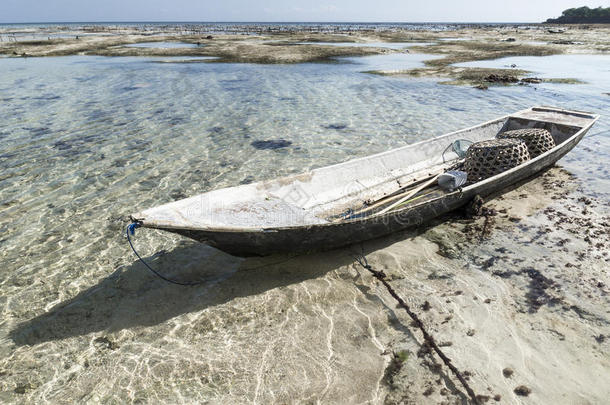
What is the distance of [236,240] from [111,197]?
5.55 meters

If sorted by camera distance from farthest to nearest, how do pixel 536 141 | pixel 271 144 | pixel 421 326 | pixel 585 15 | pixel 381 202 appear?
pixel 585 15 → pixel 271 144 → pixel 536 141 → pixel 381 202 → pixel 421 326

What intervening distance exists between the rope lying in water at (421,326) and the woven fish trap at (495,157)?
4407 mm

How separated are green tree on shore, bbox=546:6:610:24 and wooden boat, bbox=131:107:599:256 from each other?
12999cm

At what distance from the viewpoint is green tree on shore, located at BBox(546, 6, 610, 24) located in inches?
3962

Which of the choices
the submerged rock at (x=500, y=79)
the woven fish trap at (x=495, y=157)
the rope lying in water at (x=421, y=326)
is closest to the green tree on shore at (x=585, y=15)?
the submerged rock at (x=500, y=79)

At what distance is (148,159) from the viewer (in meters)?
11.5

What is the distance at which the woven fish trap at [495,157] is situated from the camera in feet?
28.4

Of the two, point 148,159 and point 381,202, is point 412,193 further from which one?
point 148,159

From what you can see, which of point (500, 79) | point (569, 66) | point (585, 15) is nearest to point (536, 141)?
point (500, 79)

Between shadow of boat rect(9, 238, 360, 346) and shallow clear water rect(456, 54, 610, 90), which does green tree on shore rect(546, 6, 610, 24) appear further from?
shadow of boat rect(9, 238, 360, 346)

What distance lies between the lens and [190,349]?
4.96 metres

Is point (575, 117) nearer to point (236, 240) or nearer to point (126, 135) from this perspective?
point (236, 240)

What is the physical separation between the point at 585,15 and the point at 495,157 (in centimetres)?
14345

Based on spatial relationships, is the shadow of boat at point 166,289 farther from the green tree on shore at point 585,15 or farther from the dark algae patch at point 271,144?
the green tree on shore at point 585,15
